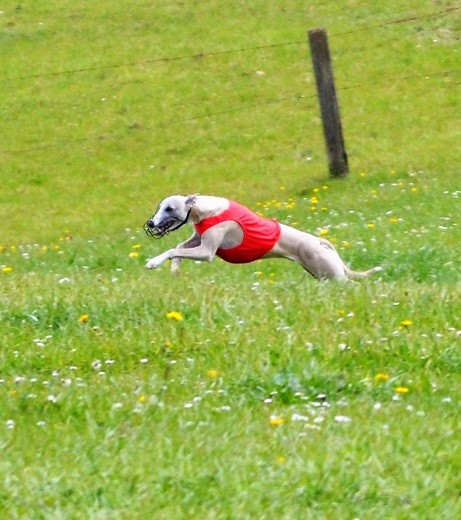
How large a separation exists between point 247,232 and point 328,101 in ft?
27.9

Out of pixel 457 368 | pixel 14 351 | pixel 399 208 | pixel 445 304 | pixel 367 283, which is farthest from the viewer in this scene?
pixel 399 208

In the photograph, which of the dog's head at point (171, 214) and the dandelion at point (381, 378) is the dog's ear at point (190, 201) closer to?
the dog's head at point (171, 214)

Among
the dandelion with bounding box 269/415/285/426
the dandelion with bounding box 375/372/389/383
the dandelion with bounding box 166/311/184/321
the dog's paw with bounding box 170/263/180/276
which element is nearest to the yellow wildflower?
the dandelion with bounding box 375/372/389/383

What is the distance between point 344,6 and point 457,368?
22270 mm

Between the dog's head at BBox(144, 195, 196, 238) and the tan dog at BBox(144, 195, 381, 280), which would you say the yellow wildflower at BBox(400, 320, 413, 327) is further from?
the dog's head at BBox(144, 195, 196, 238)

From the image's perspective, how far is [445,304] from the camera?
668cm

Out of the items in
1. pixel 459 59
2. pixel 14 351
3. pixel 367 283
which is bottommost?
pixel 459 59

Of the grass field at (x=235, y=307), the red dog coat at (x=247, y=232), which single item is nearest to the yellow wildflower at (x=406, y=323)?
the grass field at (x=235, y=307)

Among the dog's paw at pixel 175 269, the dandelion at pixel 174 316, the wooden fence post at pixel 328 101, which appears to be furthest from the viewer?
the wooden fence post at pixel 328 101

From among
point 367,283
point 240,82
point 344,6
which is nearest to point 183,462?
point 367,283

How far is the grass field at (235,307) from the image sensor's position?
4.11m

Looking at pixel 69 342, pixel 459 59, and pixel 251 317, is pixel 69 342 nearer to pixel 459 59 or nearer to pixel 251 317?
pixel 251 317

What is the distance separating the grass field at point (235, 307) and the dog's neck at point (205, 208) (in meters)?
0.55

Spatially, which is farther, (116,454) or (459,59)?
(459,59)
